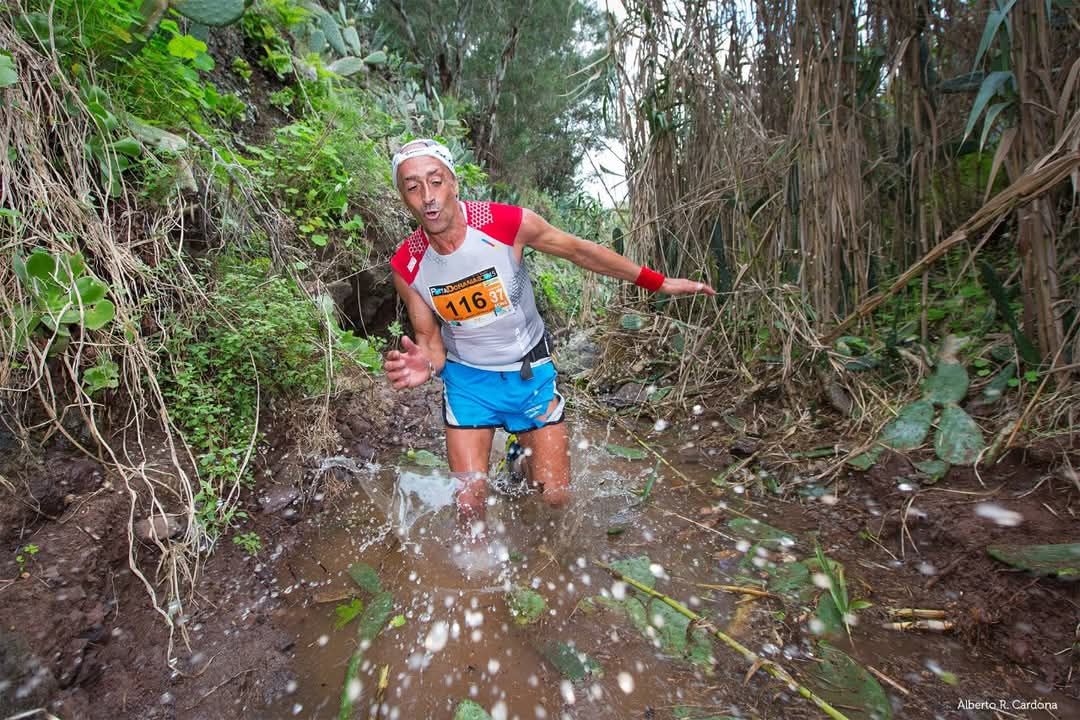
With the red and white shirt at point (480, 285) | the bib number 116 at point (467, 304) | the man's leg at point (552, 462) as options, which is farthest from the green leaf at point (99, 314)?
the man's leg at point (552, 462)

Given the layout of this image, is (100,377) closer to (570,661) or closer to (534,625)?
(534,625)

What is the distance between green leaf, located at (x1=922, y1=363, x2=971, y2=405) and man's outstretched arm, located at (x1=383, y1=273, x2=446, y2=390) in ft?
6.30

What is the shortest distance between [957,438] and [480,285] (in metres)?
1.80

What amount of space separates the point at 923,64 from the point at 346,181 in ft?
9.90

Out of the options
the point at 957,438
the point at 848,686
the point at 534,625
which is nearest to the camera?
the point at 848,686

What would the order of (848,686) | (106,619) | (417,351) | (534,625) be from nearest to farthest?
(848,686) < (106,619) < (534,625) < (417,351)

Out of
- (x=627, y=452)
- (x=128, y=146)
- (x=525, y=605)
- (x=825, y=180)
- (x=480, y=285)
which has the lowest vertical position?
(x=627, y=452)

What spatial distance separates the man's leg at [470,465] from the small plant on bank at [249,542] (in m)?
0.75

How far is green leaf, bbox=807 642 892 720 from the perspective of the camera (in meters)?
1.31

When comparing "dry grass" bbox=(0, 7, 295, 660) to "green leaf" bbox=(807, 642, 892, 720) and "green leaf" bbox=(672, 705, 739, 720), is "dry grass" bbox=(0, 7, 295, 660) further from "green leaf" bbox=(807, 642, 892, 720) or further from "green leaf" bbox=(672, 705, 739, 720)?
"green leaf" bbox=(807, 642, 892, 720)

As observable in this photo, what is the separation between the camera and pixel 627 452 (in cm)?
290

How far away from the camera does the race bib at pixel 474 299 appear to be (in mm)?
2096

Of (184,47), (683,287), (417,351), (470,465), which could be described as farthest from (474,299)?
(184,47)
